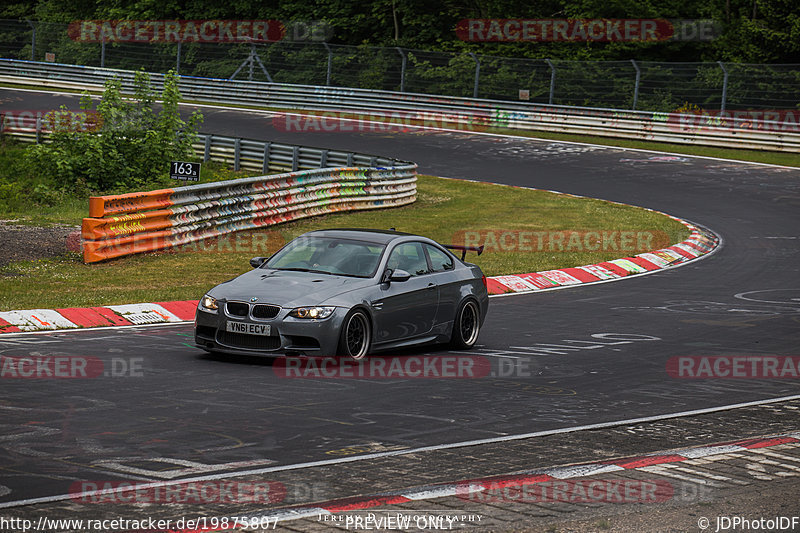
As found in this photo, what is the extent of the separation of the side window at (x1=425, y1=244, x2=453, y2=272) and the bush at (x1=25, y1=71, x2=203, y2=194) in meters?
14.4

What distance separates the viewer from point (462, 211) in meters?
27.7

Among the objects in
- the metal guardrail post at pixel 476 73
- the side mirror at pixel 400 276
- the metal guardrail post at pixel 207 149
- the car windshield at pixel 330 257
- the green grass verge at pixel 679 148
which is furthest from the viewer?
the metal guardrail post at pixel 476 73

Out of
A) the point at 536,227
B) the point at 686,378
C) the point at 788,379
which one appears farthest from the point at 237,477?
the point at 536,227

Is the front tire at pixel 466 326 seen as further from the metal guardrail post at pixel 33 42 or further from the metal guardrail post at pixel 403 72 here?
the metal guardrail post at pixel 33 42

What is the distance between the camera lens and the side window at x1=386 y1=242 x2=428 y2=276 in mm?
12695

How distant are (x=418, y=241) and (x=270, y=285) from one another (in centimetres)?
225

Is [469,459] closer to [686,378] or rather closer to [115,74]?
[686,378]

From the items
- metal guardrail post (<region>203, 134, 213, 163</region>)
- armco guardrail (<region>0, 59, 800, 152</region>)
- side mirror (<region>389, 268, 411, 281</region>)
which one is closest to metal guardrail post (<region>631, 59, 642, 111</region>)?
armco guardrail (<region>0, 59, 800, 152</region>)

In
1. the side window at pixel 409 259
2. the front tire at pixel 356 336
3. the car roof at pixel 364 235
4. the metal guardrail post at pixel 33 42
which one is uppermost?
the metal guardrail post at pixel 33 42

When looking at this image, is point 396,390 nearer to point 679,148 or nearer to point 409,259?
point 409,259

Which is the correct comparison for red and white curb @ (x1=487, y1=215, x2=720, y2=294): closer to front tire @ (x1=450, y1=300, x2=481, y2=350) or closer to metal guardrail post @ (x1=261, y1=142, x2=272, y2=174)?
front tire @ (x1=450, y1=300, x2=481, y2=350)

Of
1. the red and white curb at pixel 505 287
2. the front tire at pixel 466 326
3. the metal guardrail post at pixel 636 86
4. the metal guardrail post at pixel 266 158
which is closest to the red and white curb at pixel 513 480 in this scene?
the front tire at pixel 466 326

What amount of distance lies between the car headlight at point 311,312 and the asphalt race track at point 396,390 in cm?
60

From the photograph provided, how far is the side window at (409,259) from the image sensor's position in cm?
1270
